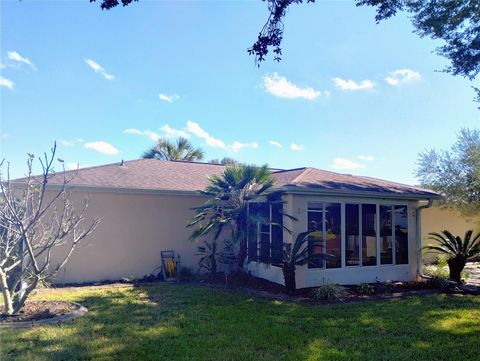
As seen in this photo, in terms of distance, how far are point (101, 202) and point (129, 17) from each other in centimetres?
578

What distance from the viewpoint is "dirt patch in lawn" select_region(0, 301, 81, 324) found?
707 centimetres

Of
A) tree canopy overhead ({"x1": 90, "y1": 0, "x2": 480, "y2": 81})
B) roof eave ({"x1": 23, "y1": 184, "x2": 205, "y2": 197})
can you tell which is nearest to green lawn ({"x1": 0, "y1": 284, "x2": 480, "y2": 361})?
roof eave ({"x1": 23, "y1": 184, "x2": 205, "y2": 197})

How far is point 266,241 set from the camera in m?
12.4

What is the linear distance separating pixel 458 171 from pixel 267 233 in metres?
8.70

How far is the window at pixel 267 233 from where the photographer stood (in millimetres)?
10930

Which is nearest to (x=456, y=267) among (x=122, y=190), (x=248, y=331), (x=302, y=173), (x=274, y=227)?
(x=302, y=173)

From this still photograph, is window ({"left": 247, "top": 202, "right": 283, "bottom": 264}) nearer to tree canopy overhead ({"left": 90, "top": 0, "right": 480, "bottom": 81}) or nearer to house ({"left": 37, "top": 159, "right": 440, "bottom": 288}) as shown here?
house ({"left": 37, "top": 159, "right": 440, "bottom": 288})

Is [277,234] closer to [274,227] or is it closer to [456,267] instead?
[274,227]

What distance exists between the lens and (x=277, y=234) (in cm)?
1175

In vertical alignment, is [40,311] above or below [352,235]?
below

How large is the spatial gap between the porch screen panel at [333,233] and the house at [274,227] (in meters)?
0.03

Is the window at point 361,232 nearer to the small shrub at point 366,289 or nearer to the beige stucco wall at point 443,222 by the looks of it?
the small shrub at point 366,289

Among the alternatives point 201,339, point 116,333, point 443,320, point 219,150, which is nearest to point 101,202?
point 116,333

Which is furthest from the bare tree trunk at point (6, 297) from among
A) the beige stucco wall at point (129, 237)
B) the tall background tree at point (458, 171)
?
the tall background tree at point (458, 171)
